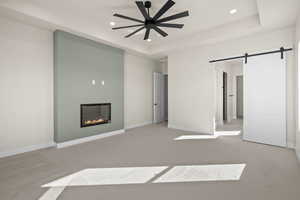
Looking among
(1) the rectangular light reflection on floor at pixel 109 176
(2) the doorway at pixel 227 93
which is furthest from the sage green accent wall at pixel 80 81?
(2) the doorway at pixel 227 93

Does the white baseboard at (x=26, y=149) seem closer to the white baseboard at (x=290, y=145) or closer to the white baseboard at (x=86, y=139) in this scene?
the white baseboard at (x=86, y=139)

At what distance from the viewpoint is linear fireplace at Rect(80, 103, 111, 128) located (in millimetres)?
4124

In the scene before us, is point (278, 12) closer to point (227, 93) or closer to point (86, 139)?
point (227, 93)

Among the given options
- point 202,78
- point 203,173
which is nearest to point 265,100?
point 202,78

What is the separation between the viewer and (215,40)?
14.2 feet

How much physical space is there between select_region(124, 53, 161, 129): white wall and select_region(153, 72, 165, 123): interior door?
18cm

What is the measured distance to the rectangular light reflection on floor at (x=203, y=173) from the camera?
218cm

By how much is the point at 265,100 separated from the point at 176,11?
9.82 feet

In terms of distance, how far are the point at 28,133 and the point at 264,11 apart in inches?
213

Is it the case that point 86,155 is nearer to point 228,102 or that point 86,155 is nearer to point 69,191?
point 69,191

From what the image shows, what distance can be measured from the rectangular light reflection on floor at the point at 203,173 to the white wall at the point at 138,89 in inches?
137

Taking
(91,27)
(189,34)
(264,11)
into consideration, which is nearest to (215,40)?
(189,34)

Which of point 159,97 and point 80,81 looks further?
point 159,97

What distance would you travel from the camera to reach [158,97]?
6.93 m
